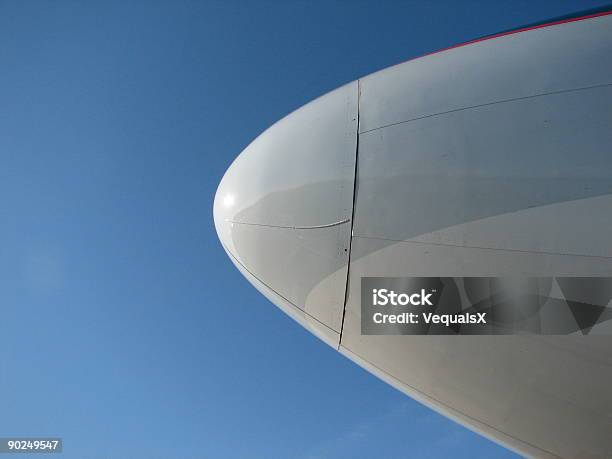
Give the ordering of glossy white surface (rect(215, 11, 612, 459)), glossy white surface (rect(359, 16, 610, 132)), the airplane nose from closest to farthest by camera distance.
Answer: glossy white surface (rect(215, 11, 612, 459)) → glossy white surface (rect(359, 16, 610, 132)) → the airplane nose

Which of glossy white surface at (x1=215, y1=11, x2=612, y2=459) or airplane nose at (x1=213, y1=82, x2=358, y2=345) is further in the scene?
airplane nose at (x1=213, y1=82, x2=358, y2=345)

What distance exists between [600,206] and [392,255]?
1868 mm

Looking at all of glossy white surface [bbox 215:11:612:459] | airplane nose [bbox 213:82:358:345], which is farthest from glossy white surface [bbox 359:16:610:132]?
airplane nose [bbox 213:82:358:345]

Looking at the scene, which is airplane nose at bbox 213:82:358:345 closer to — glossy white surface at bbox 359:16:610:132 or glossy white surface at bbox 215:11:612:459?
glossy white surface at bbox 215:11:612:459

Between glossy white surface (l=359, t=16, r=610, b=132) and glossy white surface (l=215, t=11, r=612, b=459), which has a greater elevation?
glossy white surface (l=359, t=16, r=610, b=132)

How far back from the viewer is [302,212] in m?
5.67

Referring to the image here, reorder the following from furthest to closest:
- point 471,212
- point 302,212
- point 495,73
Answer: point 302,212, point 495,73, point 471,212

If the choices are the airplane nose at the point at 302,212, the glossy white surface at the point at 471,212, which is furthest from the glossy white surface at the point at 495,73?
the airplane nose at the point at 302,212

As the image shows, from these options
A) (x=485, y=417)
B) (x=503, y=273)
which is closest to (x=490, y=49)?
(x=503, y=273)

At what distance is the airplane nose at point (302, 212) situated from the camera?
5.52 meters

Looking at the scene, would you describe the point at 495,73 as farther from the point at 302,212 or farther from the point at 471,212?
the point at 302,212

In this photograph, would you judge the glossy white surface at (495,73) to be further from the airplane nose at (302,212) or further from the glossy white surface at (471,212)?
the airplane nose at (302,212)

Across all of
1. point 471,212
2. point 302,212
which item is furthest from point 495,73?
point 302,212

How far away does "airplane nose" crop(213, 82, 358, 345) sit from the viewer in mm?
5523
